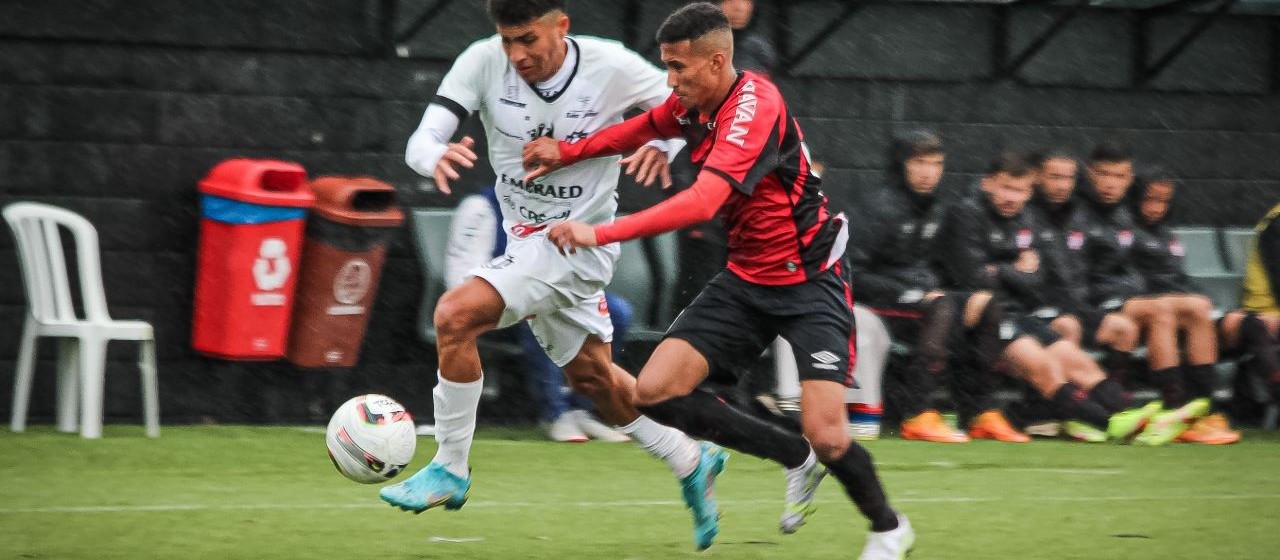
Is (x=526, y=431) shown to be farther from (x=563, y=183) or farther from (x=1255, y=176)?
(x=1255, y=176)

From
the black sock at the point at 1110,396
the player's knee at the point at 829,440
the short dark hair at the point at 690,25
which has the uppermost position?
the short dark hair at the point at 690,25

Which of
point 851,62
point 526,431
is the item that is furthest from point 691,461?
point 851,62

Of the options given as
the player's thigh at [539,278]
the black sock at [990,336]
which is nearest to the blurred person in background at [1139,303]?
the black sock at [990,336]

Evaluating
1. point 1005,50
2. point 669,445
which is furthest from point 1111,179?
point 669,445

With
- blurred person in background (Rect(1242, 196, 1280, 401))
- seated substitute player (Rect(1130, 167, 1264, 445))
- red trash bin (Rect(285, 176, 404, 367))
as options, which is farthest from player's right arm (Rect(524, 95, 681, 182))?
blurred person in background (Rect(1242, 196, 1280, 401))

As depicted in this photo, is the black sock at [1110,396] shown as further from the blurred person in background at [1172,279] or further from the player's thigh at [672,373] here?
the player's thigh at [672,373]

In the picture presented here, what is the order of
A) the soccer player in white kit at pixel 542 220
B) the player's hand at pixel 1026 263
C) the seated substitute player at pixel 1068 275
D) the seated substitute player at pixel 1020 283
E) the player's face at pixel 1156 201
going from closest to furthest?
the soccer player in white kit at pixel 542 220 < the seated substitute player at pixel 1020 283 < the player's hand at pixel 1026 263 < the seated substitute player at pixel 1068 275 < the player's face at pixel 1156 201

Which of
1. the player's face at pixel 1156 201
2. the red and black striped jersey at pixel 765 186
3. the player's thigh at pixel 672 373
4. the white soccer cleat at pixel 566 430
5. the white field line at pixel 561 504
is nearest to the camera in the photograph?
the red and black striped jersey at pixel 765 186

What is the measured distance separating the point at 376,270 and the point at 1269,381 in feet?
16.9

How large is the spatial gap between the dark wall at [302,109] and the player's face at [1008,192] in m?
1.15

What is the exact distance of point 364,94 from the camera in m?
9.16

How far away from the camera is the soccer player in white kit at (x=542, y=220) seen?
17.2ft

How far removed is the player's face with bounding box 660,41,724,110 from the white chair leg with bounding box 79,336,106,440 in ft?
13.7

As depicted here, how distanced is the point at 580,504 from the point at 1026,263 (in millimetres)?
3899
